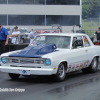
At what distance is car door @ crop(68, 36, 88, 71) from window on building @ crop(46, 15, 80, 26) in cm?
2942

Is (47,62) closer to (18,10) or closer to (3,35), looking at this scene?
(3,35)

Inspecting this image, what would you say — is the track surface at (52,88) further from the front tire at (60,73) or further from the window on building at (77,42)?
the window on building at (77,42)

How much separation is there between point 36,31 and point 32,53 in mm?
8938

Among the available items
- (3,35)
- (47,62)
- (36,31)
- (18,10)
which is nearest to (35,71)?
(47,62)

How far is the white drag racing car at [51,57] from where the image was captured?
283 inches

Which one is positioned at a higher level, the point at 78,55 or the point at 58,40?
the point at 58,40

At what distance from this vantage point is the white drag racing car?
7188 millimetres

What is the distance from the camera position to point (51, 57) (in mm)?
7129

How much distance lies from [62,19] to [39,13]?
12.0 ft

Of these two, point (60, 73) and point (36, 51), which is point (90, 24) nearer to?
point (60, 73)

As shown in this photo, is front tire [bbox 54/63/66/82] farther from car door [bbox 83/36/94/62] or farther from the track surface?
car door [bbox 83/36/94/62]

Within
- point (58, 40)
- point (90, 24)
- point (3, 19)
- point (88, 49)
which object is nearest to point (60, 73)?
point (58, 40)

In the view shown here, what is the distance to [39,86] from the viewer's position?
695 cm

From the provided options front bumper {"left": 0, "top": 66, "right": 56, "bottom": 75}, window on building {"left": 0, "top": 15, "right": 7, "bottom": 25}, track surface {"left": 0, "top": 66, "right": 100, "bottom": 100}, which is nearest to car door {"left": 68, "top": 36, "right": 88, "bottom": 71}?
track surface {"left": 0, "top": 66, "right": 100, "bottom": 100}
